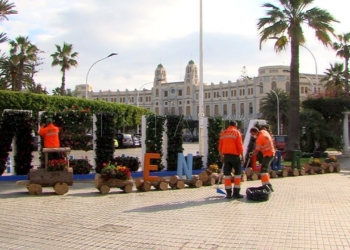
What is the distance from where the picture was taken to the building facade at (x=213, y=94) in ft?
294

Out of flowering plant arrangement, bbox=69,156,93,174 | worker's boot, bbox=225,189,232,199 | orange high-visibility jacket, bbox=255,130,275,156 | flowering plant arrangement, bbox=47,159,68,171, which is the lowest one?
worker's boot, bbox=225,189,232,199

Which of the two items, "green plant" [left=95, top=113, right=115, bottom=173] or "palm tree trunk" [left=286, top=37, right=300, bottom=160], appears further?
"palm tree trunk" [left=286, top=37, right=300, bottom=160]

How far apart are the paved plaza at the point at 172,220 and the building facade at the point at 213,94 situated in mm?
74235

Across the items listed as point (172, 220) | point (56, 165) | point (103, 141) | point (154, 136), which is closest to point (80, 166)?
point (103, 141)

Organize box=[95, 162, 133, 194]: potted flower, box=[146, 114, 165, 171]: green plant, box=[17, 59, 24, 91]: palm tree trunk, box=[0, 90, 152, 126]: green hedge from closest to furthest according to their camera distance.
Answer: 1. box=[95, 162, 133, 194]: potted flower
2. box=[146, 114, 165, 171]: green plant
3. box=[0, 90, 152, 126]: green hedge
4. box=[17, 59, 24, 91]: palm tree trunk

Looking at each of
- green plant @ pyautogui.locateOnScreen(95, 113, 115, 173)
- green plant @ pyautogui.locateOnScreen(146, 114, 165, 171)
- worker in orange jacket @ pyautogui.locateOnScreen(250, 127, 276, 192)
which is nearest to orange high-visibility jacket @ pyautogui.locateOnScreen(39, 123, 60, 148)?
green plant @ pyautogui.locateOnScreen(95, 113, 115, 173)

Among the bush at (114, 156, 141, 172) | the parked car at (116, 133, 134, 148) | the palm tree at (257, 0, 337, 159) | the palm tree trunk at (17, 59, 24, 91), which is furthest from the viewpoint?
the palm tree trunk at (17, 59, 24, 91)

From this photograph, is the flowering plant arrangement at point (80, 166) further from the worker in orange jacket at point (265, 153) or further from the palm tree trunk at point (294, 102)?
the palm tree trunk at point (294, 102)

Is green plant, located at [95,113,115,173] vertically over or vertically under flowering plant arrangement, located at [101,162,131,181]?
over

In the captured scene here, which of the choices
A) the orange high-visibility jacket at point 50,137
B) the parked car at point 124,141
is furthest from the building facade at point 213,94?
the orange high-visibility jacket at point 50,137

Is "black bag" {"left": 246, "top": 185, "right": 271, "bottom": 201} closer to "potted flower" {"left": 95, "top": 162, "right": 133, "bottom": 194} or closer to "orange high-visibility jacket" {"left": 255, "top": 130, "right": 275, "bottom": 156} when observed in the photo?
"orange high-visibility jacket" {"left": 255, "top": 130, "right": 275, "bottom": 156}

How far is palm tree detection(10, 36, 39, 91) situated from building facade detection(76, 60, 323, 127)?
125 feet

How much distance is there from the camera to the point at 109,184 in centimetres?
1072

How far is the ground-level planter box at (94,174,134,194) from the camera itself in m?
10.7
